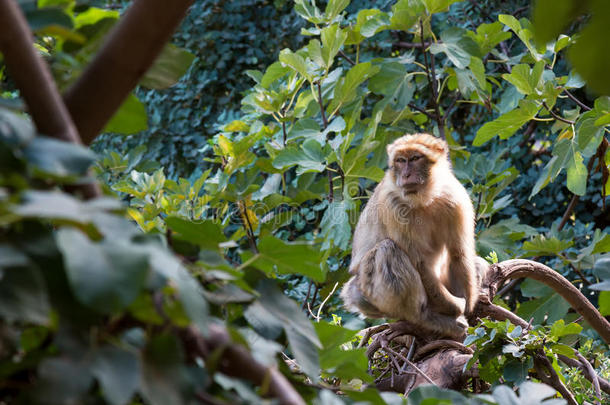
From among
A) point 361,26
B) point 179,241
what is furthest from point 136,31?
point 361,26

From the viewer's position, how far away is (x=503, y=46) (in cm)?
525

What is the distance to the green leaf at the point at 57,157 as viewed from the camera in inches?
21.9

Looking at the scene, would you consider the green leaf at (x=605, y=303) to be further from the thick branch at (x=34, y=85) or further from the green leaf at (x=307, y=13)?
the green leaf at (x=307, y=13)

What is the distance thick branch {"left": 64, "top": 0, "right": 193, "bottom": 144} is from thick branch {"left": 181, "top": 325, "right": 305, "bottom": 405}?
28 cm

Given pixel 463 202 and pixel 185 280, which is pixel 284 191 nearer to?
pixel 463 202

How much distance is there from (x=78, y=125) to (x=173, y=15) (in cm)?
17

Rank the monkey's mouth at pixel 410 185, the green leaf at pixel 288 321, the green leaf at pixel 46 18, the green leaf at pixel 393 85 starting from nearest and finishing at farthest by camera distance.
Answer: the green leaf at pixel 46 18 → the green leaf at pixel 288 321 → the monkey's mouth at pixel 410 185 → the green leaf at pixel 393 85

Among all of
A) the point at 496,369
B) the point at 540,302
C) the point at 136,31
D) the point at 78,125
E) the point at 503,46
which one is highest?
the point at 136,31

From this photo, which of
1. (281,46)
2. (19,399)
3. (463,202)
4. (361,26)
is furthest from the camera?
(281,46)

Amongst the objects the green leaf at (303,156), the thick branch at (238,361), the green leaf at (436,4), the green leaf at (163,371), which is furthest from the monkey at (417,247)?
the green leaf at (163,371)

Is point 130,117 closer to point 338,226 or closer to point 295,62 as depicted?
point 338,226

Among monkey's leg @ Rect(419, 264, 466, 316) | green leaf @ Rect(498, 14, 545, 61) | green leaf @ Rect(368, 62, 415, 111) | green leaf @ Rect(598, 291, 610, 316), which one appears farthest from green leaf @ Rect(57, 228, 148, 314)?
green leaf @ Rect(368, 62, 415, 111)

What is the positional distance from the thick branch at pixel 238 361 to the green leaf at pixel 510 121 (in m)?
2.84

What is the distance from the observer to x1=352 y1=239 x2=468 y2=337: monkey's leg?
3.13 metres
